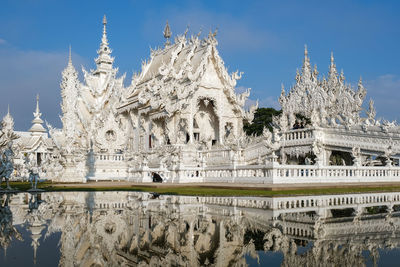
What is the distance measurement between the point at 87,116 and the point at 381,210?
105 feet

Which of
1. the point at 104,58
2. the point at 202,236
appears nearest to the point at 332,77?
the point at 104,58

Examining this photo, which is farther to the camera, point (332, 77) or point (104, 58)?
point (332, 77)

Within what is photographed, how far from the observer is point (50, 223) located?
7125mm

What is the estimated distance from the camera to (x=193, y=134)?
100 feet

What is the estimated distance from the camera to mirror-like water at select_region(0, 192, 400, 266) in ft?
14.8

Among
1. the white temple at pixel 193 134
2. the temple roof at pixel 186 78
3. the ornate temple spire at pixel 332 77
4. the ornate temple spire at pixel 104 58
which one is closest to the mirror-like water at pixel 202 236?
the white temple at pixel 193 134

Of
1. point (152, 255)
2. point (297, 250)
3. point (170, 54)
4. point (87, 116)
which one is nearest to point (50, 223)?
point (152, 255)

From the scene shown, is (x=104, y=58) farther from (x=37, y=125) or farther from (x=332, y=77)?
(x=332, y=77)

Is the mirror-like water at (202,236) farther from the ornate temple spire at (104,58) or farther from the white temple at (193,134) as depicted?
the ornate temple spire at (104,58)

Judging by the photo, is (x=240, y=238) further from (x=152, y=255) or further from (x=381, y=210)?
(x=381, y=210)

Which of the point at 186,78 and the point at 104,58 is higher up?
the point at 104,58

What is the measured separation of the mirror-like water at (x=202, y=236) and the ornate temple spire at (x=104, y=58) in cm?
3422

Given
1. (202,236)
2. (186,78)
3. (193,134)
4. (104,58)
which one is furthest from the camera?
(104,58)

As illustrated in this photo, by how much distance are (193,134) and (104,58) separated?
17392mm
